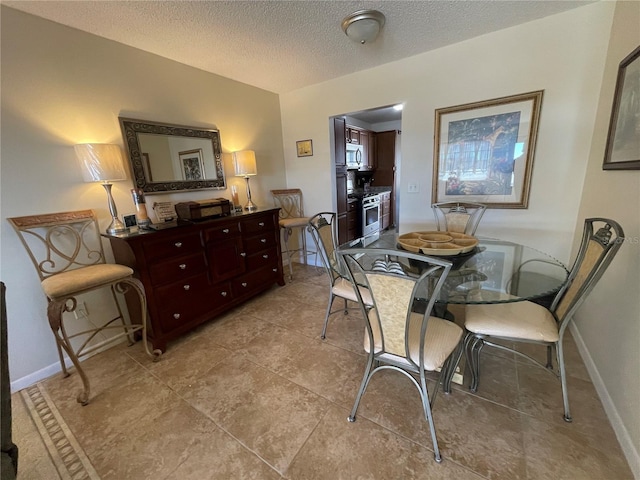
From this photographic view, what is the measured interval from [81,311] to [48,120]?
1.39m

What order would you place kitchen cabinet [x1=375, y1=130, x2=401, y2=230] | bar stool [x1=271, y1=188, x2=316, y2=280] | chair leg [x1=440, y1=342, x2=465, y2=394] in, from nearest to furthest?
1. chair leg [x1=440, y1=342, x2=465, y2=394]
2. bar stool [x1=271, y1=188, x2=316, y2=280]
3. kitchen cabinet [x1=375, y1=130, x2=401, y2=230]

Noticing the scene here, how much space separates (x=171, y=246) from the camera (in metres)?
2.02

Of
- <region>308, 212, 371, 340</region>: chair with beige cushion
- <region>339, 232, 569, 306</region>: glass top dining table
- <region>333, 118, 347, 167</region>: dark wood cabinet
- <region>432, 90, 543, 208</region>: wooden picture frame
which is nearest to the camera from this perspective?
<region>339, 232, 569, 306</region>: glass top dining table

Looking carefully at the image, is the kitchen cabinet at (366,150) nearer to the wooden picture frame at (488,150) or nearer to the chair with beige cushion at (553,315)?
the wooden picture frame at (488,150)

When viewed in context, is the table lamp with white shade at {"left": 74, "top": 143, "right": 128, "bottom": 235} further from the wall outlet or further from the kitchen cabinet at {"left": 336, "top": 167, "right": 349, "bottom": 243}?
the kitchen cabinet at {"left": 336, "top": 167, "right": 349, "bottom": 243}

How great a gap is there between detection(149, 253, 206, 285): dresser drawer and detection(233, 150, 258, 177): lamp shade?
111cm

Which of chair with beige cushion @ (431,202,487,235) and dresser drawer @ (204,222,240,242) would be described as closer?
dresser drawer @ (204,222,240,242)

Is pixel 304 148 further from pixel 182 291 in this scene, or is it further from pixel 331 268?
pixel 182 291

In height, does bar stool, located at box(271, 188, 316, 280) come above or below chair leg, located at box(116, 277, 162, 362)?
above

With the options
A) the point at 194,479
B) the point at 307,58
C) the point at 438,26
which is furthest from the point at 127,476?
the point at 438,26

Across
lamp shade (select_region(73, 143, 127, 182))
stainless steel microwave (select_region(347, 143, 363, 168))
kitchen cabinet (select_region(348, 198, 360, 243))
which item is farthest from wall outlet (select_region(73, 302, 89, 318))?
stainless steel microwave (select_region(347, 143, 363, 168))

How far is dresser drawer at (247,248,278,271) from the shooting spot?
8.87ft

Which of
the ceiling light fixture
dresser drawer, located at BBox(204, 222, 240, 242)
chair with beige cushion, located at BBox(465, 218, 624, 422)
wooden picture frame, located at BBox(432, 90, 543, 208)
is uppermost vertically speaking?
the ceiling light fixture

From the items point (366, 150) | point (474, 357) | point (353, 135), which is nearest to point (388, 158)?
point (366, 150)
